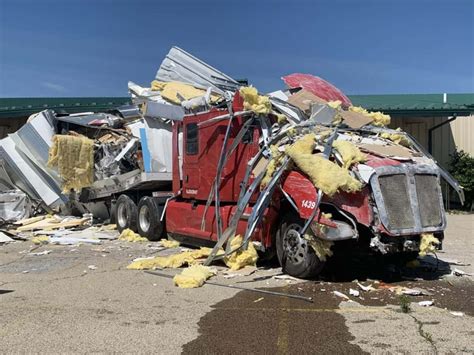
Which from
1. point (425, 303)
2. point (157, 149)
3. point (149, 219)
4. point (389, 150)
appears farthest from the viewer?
point (157, 149)

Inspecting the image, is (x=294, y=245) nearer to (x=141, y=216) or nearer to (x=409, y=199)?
(x=409, y=199)

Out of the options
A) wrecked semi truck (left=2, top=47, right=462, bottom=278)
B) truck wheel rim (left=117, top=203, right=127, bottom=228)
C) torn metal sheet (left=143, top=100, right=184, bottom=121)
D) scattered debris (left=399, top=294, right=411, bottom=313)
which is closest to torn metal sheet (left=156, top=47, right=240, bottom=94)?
wrecked semi truck (left=2, top=47, right=462, bottom=278)

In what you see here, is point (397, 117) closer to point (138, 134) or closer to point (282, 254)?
point (138, 134)

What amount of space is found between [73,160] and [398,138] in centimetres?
974

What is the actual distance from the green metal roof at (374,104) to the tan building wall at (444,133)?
57 cm

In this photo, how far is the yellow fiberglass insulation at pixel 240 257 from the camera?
344 inches

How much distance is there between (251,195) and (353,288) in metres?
2.20

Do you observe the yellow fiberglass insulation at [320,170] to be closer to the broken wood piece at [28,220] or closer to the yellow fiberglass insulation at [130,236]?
the yellow fiberglass insulation at [130,236]

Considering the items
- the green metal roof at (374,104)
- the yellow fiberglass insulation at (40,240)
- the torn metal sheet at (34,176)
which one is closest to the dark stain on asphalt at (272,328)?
the yellow fiberglass insulation at (40,240)

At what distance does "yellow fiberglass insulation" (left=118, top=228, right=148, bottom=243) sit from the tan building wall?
1218 centimetres

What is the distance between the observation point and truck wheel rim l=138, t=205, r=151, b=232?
1280cm

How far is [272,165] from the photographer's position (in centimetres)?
833

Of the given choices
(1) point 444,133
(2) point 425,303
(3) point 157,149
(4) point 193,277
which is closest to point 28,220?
(3) point 157,149

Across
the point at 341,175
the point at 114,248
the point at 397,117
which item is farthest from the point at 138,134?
the point at 397,117
